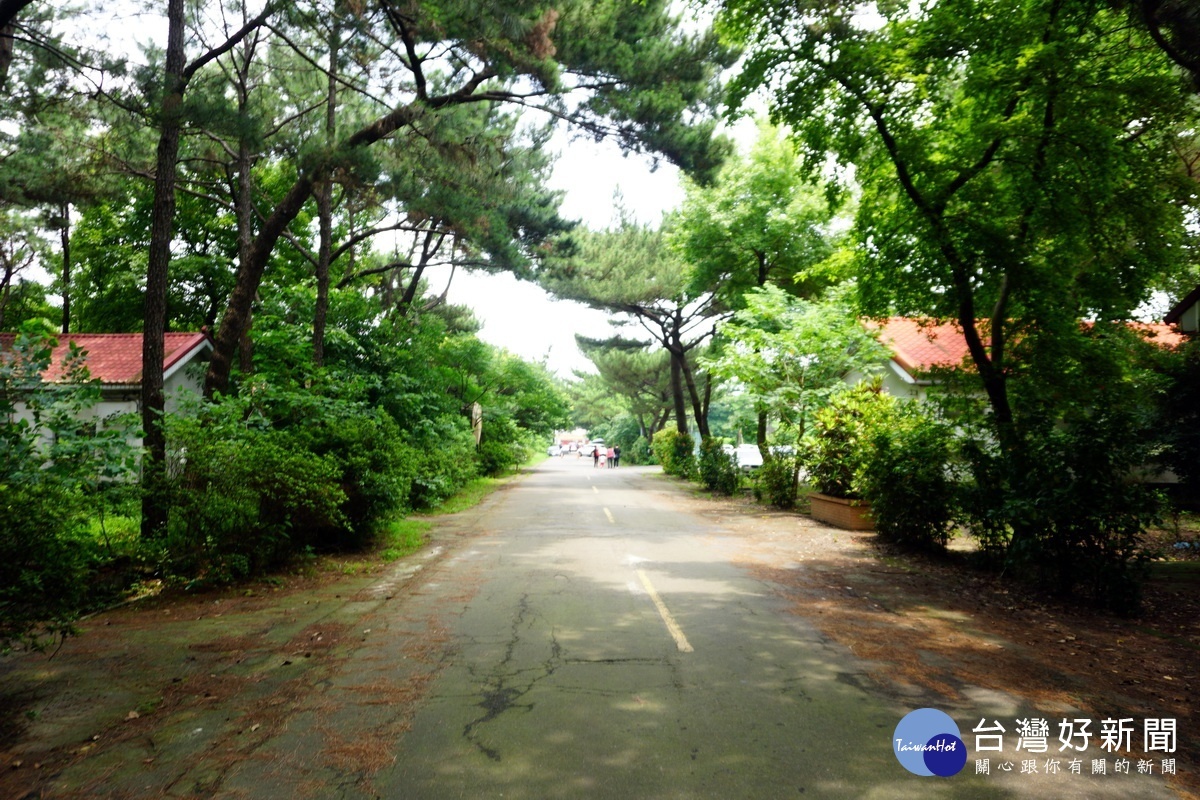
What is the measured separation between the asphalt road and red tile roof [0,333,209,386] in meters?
15.7

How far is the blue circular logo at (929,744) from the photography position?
3.84m

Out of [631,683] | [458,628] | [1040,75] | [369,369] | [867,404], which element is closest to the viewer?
[631,683]

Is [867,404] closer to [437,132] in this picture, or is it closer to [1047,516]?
[1047,516]

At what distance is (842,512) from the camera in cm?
1470

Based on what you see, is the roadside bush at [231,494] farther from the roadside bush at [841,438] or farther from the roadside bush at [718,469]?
the roadside bush at [718,469]

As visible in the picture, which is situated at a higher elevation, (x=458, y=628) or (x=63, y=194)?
(x=63, y=194)

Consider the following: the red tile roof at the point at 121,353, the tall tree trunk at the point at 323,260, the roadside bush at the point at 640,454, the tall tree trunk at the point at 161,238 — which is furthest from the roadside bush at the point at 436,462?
the roadside bush at the point at 640,454

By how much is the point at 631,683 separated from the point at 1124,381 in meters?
10.6

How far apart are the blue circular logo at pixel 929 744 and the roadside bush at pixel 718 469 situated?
62.6ft

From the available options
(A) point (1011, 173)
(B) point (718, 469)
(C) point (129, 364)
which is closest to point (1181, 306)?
(B) point (718, 469)

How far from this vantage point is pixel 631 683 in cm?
507

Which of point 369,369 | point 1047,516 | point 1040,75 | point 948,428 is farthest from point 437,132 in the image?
point 1047,516

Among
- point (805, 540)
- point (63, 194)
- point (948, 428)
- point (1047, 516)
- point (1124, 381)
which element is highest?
point (63, 194)

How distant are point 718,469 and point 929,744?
20174 millimetres
